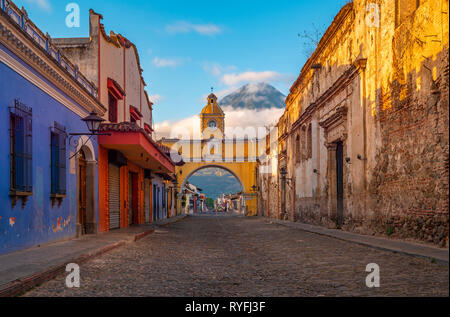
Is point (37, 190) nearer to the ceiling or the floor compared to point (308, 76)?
nearer to the floor

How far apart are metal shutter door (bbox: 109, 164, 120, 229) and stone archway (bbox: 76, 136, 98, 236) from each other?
2.90 m

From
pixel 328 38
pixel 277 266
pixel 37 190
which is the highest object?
pixel 328 38

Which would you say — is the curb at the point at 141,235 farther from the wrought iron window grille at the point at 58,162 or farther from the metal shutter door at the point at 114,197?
the wrought iron window grille at the point at 58,162

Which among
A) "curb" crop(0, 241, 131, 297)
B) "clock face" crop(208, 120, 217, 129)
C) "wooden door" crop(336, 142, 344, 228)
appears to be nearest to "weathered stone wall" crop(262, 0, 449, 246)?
"wooden door" crop(336, 142, 344, 228)

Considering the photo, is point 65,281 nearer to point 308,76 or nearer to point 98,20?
point 98,20

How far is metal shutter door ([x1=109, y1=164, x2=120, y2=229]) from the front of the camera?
1694cm

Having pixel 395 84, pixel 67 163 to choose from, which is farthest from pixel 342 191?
pixel 67 163

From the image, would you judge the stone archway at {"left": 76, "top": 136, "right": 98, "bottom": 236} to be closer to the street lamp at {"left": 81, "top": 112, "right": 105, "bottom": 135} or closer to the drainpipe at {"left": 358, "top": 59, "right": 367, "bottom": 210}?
the street lamp at {"left": 81, "top": 112, "right": 105, "bottom": 135}

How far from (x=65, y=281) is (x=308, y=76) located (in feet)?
57.6

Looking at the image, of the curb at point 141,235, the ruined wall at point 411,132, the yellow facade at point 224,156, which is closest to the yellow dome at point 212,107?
the yellow facade at point 224,156

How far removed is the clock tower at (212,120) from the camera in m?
52.6

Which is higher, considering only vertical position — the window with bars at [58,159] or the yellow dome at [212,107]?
the yellow dome at [212,107]

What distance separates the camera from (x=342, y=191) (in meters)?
16.9
